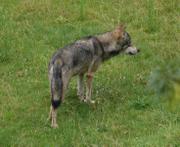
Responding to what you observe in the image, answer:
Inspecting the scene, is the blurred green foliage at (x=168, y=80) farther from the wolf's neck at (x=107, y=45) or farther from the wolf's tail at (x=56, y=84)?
the wolf's neck at (x=107, y=45)

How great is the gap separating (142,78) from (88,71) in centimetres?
120

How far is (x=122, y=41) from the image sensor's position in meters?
8.44

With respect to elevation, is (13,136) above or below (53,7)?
below

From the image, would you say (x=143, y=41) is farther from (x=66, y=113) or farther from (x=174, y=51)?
(x=66, y=113)

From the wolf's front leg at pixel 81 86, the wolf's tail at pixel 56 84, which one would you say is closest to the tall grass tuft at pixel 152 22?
the wolf's front leg at pixel 81 86

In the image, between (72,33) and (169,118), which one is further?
(72,33)

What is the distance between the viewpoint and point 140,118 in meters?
7.43

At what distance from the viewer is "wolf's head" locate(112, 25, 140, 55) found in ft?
27.3

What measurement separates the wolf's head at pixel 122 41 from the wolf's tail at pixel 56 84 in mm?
1556

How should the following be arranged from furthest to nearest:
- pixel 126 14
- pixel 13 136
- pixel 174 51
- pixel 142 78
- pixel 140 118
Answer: pixel 126 14
pixel 174 51
pixel 142 78
pixel 140 118
pixel 13 136

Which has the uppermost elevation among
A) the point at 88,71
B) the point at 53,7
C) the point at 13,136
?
the point at 53,7

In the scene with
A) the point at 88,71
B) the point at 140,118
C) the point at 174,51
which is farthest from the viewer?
the point at 174,51

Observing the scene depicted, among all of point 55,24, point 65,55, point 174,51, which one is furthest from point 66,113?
point 55,24

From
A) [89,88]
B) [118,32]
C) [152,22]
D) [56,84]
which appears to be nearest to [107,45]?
[118,32]
